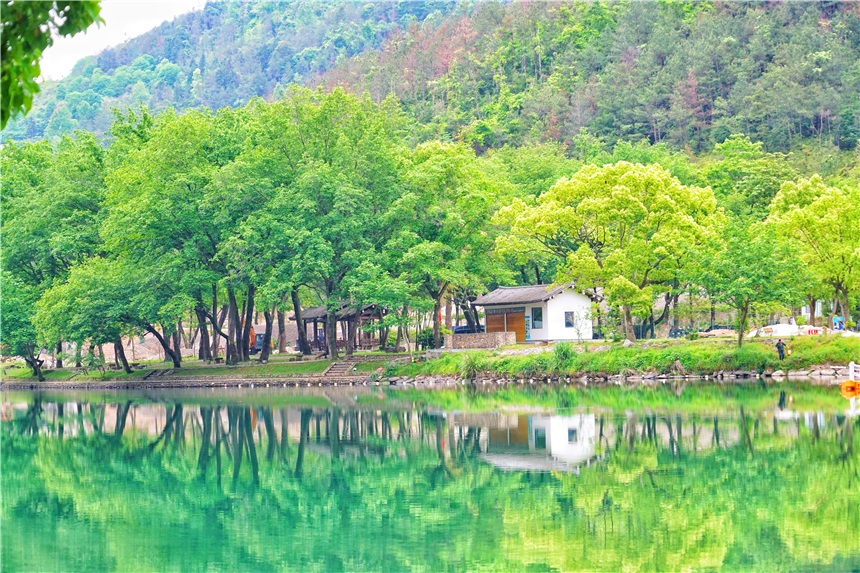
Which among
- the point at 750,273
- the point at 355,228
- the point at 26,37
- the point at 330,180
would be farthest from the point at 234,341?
the point at 26,37

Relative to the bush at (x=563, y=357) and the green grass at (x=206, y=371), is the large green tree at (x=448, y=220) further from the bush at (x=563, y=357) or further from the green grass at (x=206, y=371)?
the bush at (x=563, y=357)

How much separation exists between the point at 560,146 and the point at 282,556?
8985 cm

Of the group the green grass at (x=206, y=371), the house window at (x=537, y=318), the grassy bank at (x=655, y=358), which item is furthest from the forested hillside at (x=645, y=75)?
the grassy bank at (x=655, y=358)

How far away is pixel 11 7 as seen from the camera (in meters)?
7.22

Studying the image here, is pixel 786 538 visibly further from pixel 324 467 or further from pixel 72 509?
pixel 72 509

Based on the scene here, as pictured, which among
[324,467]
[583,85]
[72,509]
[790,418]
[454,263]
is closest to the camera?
[72,509]

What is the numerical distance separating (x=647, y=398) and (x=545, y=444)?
10.8 metres

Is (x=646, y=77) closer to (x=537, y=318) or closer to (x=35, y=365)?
(x=537, y=318)

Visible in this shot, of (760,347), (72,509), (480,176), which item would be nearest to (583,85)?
(480,176)

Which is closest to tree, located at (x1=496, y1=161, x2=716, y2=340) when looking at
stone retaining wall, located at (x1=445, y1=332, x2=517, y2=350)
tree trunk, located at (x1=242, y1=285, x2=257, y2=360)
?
stone retaining wall, located at (x1=445, y1=332, x2=517, y2=350)

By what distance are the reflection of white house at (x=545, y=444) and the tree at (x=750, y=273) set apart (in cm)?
1724

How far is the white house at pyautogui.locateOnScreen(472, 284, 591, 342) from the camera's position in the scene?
53.1 metres

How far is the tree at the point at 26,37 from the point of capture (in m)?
7.18

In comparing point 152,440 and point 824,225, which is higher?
point 824,225
